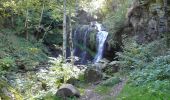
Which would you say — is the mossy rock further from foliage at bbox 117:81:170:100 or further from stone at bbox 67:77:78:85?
stone at bbox 67:77:78:85

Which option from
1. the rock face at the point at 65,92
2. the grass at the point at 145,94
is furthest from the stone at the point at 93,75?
the grass at the point at 145,94

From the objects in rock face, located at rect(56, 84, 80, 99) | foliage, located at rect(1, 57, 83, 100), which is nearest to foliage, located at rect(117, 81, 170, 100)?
rock face, located at rect(56, 84, 80, 99)

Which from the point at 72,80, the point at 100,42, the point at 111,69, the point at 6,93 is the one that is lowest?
the point at 111,69

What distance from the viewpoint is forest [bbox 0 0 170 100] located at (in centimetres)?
1019

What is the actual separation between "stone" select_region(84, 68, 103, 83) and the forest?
42mm

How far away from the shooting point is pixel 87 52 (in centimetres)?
2752

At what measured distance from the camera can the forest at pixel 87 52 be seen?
1019 cm

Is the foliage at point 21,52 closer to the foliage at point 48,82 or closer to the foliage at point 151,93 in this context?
the foliage at point 48,82

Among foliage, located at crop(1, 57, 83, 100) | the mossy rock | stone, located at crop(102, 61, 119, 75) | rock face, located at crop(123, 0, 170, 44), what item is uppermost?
rock face, located at crop(123, 0, 170, 44)

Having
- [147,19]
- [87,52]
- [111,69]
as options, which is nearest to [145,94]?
[111,69]

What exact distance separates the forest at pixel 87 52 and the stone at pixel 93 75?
0.04 meters

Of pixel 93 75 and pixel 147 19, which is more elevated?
pixel 147 19

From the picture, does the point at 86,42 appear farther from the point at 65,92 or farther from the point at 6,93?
the point at 6,93

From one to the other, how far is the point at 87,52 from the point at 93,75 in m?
12.7
